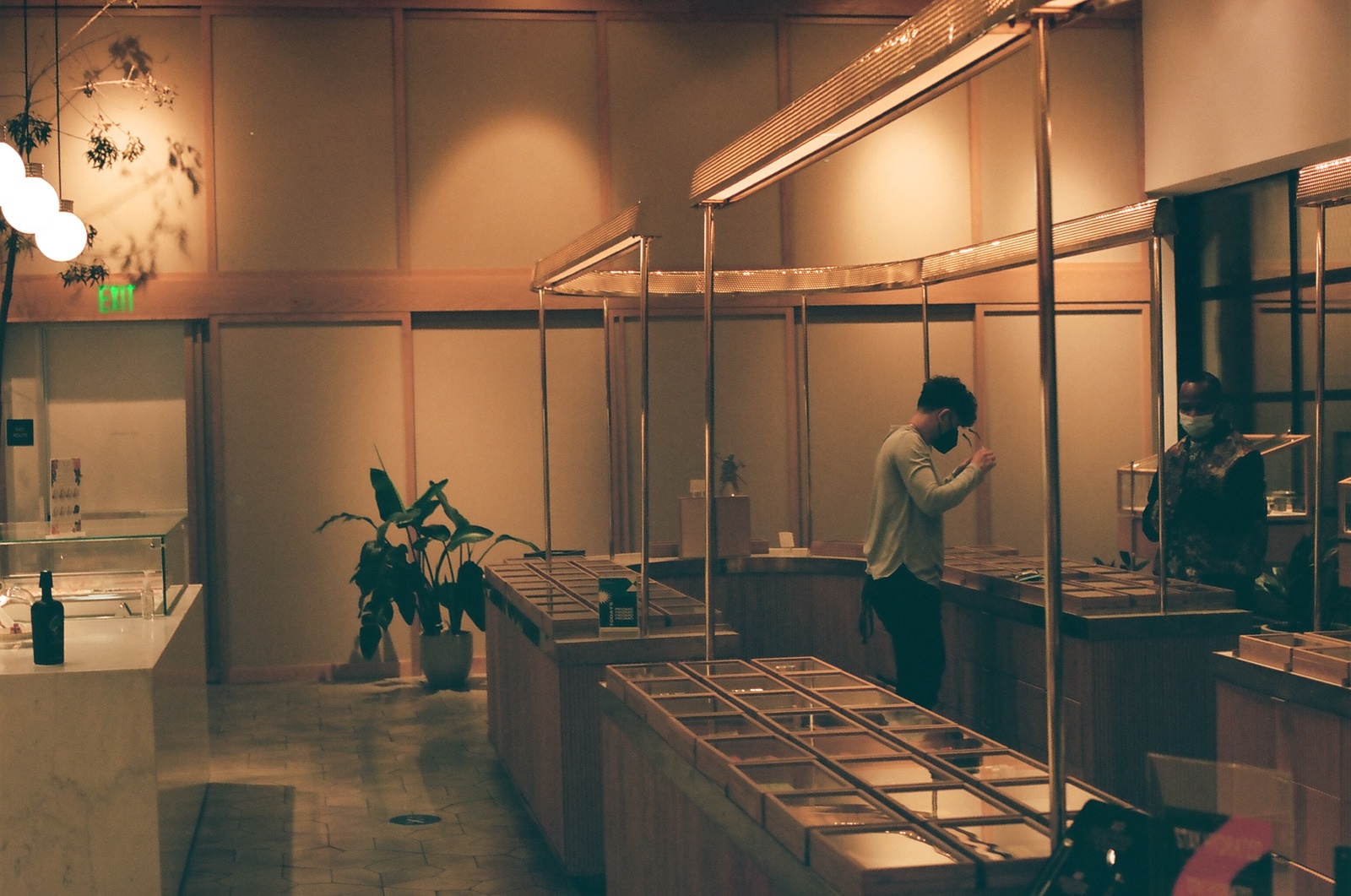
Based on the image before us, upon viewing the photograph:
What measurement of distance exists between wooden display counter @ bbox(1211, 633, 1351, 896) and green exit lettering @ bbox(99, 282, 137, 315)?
6.70 metres

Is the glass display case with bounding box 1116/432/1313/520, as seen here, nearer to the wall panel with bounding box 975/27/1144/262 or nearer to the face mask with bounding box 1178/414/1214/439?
the wall panel with bounding box 975/27/1144/262

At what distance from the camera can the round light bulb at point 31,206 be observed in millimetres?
5230

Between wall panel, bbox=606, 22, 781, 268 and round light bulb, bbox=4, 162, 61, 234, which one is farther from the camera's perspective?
wall panel, bbox=606, 22, 781, 268

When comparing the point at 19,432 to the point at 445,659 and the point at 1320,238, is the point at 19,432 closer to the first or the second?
the point at 445,659

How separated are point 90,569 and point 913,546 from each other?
9.50 ft

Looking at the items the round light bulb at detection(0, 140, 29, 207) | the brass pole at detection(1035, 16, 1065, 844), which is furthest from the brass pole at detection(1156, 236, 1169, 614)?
the round light bulb at detection(0, 140, 29, 207)

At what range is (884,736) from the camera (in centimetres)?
285

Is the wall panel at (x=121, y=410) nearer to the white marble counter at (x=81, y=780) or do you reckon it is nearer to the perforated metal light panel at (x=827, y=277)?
the perforated metal light panel at (x=827, y=277)

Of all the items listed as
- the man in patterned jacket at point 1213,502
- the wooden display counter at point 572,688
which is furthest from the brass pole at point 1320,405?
the wooden display counter at point 572,688

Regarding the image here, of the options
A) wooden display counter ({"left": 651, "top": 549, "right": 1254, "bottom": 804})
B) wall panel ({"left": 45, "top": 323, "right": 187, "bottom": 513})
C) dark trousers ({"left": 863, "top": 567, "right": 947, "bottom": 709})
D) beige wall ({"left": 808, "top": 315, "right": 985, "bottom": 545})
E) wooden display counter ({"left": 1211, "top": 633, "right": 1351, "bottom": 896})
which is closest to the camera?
wooden display counter ({"left": 1211, "top": 633, "right": 1351, "bottom": 896})

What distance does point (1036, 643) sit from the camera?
5.26 meters

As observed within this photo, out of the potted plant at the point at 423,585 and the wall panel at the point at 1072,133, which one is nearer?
the potted plant at the point at 423,585

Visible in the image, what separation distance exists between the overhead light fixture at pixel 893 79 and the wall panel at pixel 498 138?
5.29m

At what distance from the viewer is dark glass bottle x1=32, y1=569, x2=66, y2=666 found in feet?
12.7
